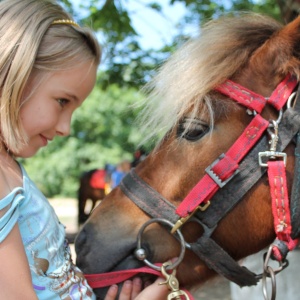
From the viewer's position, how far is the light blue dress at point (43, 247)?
5.10 ft

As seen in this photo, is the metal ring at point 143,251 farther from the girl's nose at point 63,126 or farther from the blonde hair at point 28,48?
the blonde hair at point 28,48

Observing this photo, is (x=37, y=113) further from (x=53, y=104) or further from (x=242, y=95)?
(x=242, y=95)

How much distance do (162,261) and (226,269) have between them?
0.93 feet

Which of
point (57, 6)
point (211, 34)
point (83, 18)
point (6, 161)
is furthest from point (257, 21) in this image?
point (83, 18)

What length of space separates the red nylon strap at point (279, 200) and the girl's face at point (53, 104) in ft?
2.70

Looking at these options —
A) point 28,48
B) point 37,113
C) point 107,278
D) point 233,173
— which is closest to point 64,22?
point 28,48

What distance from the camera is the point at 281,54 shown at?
1.98 metres

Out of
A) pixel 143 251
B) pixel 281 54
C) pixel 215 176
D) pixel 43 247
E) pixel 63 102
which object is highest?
pixel 281 54

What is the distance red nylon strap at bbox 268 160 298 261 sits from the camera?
1.89 metres

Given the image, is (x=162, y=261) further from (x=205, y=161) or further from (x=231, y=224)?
(x=205, y=161)

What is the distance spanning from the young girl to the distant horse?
0.69 feet

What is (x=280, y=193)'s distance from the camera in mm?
1891

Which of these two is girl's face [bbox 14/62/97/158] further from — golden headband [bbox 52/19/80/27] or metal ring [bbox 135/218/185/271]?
metal ring [bbox 135/218/185/271]

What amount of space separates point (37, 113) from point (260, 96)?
3.08ft
